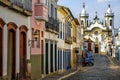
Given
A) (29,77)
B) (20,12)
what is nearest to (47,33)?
(29,77)

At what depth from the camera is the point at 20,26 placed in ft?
76.7

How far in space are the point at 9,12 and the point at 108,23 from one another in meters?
147

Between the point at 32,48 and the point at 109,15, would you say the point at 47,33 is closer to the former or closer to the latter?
the point at 32,48

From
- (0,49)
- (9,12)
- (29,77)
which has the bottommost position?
(29,77)

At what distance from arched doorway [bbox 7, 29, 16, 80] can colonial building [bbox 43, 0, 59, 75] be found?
10232 mm

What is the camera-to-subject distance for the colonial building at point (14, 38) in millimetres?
19875

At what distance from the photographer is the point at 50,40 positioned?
35.3 m

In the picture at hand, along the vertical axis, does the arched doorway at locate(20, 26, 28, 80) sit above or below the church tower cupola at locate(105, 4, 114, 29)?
below

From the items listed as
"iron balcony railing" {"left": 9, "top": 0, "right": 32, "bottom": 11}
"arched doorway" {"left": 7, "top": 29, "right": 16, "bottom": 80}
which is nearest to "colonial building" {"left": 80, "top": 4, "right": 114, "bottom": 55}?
"iron balcony railing" {"left": 9, "top": 0, "right": 32, "bottom": 11}

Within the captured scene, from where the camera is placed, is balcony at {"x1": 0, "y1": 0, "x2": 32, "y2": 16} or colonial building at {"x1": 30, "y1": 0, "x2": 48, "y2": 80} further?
colonial building at {"x1": 30, "y1": 0, "x2": 48, "y2": 80}

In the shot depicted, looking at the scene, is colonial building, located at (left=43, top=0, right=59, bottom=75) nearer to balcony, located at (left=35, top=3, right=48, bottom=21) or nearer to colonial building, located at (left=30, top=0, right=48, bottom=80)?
colonial building, located at (left=30, top=0, right=48, bottom=80)

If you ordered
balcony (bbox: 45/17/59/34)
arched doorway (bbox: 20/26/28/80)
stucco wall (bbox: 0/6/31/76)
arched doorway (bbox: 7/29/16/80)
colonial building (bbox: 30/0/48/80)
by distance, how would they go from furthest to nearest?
balcony (bbox: 45/17/59/34)
colonial building (bbox: 30/0/48/80)
arched doorway (bbox: 20/26/28/80)
arched doorway (bbox: 7/29/16/80)
stucco wall (bbox: 0/6/31/76)

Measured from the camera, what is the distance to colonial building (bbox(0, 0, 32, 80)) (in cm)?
1988

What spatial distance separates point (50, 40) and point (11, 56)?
13446 mm
